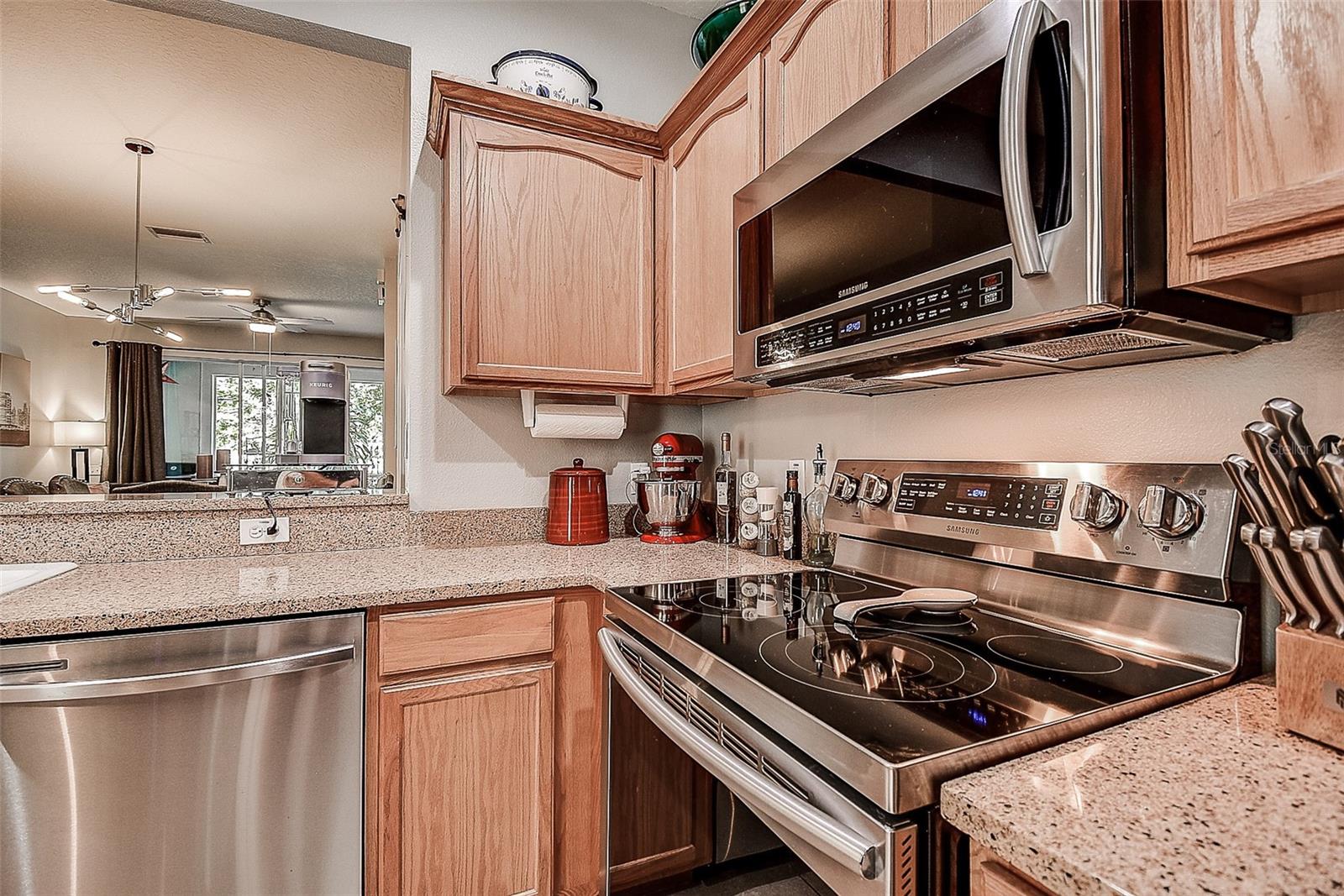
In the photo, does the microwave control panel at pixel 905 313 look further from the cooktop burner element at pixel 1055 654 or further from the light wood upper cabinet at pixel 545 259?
the light wood upper cabinet at pixel 545 259

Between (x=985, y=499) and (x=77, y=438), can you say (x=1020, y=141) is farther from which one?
(x=77, y=438)

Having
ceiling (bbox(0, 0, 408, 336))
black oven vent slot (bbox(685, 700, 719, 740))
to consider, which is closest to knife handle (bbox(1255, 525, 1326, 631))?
black oven vent slot (bbox(685, 700, 719, 740))

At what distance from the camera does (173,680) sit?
48.1 inches

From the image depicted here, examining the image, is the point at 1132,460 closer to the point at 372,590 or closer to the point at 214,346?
the point at 372,590

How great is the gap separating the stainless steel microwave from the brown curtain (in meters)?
1.97

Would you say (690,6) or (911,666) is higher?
(690,6)

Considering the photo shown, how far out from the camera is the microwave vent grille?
88cm

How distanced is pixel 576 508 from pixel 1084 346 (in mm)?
1426

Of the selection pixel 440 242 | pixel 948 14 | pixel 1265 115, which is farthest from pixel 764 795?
pixel 440 242

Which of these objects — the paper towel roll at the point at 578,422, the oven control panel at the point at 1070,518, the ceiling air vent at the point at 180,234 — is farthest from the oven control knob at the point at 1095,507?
the ceiling air vent at the point at 180,234

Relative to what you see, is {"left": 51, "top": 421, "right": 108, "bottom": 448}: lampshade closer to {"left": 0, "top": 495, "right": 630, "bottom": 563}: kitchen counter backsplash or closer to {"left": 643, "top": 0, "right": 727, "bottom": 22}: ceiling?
{"left": 0, "top": 495, "right": 630, "bottom": 563}: kitchen counter backsplash

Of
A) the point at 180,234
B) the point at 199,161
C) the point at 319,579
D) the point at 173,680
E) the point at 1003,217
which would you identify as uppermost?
the point at 199,161

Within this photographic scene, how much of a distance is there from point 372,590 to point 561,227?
109 centimetres

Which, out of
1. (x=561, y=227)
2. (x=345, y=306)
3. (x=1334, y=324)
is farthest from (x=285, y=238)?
(x=1334, y=324)
